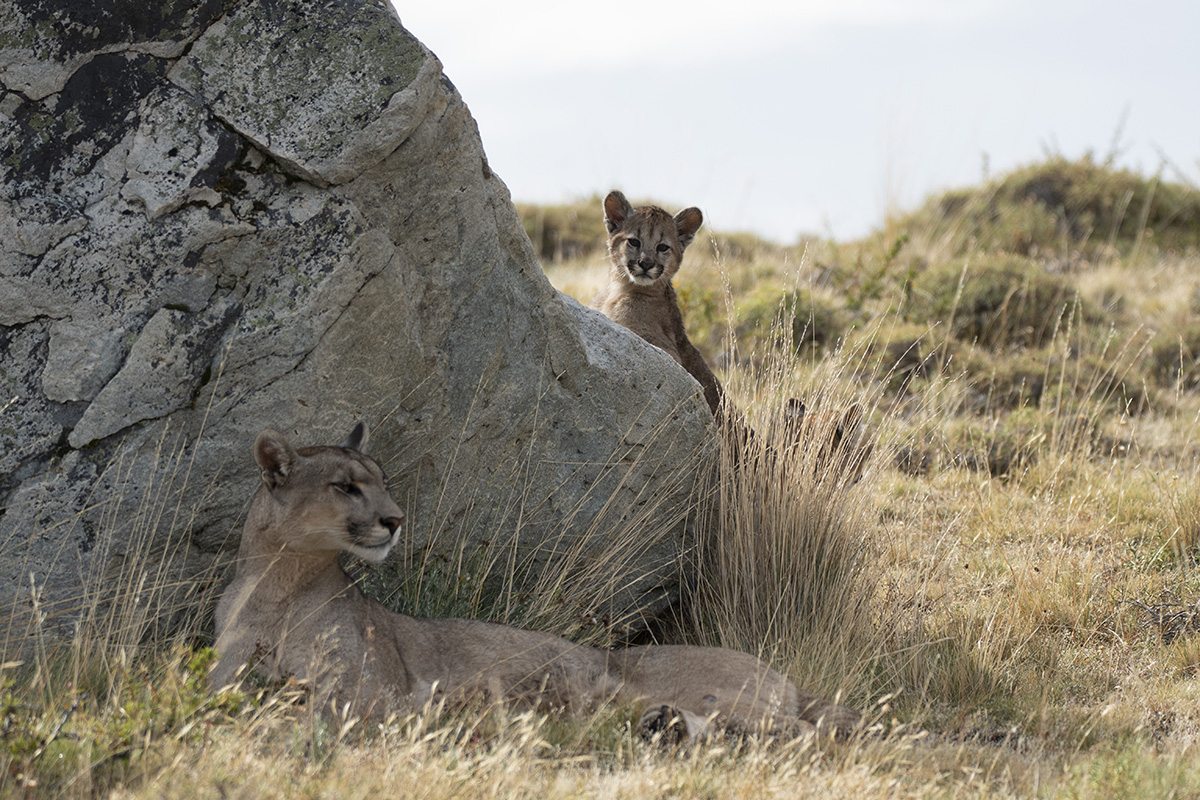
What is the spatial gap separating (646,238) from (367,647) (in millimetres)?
6250

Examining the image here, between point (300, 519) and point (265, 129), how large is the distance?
1876 mm

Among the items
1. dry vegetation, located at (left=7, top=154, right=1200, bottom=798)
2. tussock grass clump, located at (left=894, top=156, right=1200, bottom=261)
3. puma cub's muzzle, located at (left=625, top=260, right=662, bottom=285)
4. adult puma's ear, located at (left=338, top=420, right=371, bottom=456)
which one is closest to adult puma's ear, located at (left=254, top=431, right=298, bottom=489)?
adult puma's ear, located at (left=338, top=420, right=371, bottom=456)

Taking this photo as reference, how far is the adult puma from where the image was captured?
5121mm

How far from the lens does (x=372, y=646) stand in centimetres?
516

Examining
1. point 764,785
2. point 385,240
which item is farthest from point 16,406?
point 764,785

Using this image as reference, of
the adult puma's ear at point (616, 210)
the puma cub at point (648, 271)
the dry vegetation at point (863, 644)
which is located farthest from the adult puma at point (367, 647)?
the adult puma's ear at point (616, 210)

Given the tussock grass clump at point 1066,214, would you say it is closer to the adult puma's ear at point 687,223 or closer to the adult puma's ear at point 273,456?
the adult puma's ear at point 687,223

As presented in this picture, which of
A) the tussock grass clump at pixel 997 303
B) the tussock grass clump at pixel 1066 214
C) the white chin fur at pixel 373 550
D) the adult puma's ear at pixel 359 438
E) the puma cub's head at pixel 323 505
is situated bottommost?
the white chin fur at pixel 373 550

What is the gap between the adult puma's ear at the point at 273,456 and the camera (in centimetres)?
511

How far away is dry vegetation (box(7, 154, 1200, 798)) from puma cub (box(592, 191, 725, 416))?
1.58m

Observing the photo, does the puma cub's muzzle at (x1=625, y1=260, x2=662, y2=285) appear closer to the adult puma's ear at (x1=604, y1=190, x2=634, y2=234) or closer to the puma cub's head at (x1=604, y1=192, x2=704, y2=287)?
the puma cub's head at (x1=604, y1=192, x2=704, y2=287)

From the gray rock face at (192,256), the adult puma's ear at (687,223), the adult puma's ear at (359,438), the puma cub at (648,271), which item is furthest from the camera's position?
the adult puma's ear at (687,223)

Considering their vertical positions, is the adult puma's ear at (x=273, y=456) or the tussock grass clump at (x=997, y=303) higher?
the tussock grass clump at (x=997, y=303)

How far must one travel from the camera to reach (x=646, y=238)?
10.6m
